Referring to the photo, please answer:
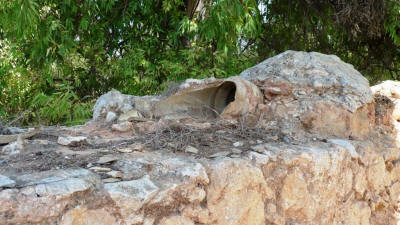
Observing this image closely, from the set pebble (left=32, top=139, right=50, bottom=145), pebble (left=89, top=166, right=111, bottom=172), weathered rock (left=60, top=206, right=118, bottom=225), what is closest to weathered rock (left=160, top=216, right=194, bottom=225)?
weathered rock (left=60, top=206, right=118, bottom=225)

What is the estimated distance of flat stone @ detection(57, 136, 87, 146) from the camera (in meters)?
2.14

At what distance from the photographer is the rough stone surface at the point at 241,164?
1.56m

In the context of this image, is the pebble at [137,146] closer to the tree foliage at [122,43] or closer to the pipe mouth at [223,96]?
the pipe mouth at [223,96]

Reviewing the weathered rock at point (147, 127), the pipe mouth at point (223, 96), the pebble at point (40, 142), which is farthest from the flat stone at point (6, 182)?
the pipe mouth at point (223, 96)

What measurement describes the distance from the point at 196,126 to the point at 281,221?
0.80 meters

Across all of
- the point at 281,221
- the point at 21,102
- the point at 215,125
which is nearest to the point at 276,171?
the point at 281,221

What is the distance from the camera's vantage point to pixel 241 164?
6.52 ft

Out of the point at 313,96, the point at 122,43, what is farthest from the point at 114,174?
the point at 122,43

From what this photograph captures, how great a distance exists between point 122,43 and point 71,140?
3443 millimetres

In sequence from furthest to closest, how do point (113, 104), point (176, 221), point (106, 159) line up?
point (113, 104)
point (106, 159)
point (176, 221)

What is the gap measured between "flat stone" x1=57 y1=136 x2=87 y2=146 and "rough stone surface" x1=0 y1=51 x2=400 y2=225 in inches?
1.6

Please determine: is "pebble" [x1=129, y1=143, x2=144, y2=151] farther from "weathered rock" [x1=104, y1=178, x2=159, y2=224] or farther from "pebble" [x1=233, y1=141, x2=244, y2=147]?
"pebble" [x1=233, y1=141, x2=244, y2=147]

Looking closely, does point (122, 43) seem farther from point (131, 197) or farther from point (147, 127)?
point (131, 197)

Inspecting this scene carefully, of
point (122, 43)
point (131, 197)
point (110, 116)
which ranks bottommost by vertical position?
point (131, 197)
